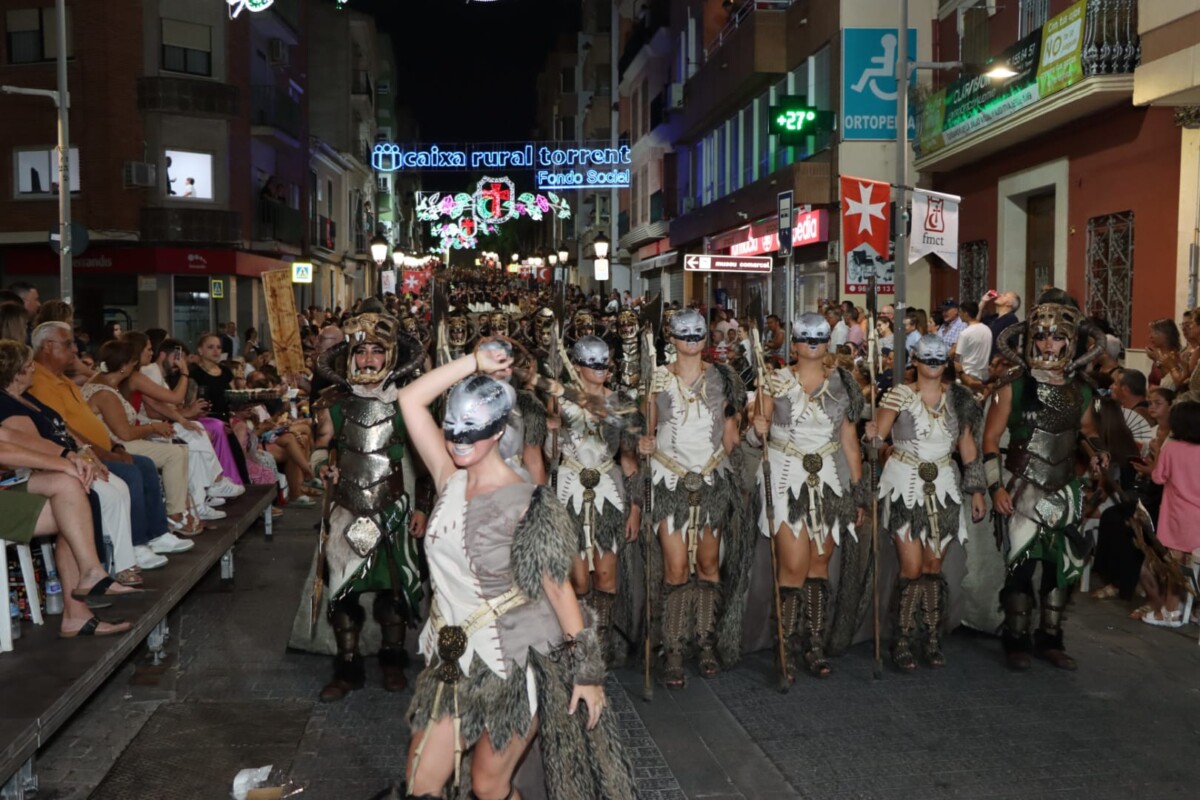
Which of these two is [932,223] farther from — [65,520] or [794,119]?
[65,520]

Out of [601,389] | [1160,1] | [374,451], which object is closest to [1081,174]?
[1160,1]

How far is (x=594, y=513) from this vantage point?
6.91 meters

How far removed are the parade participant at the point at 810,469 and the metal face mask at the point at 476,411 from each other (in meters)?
3.39

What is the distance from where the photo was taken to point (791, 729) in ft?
20.3

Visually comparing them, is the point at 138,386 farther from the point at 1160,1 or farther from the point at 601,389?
the point at 1160,1

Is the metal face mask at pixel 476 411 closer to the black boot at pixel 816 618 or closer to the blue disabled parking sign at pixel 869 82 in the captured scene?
the black boot at pixel 816 618

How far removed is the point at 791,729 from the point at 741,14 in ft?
81.0

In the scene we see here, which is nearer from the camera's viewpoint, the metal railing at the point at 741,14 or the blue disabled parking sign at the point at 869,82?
the blue disabled parking sign at the point at 869,82

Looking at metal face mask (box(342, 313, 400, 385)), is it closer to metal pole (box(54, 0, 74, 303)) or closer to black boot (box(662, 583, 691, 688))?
black boot (box(662, 583, 691, 688))

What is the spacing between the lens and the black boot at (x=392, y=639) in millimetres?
6820

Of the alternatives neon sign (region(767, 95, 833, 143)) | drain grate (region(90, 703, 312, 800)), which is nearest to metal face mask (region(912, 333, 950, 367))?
drain grate (region(90, 703, 312, 800))

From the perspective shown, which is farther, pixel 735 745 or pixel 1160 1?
pixel 1160 1

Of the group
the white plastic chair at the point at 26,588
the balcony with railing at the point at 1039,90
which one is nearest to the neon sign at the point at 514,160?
the balcony with railing at the point at 1039,90

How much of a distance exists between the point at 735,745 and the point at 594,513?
5.27ft
